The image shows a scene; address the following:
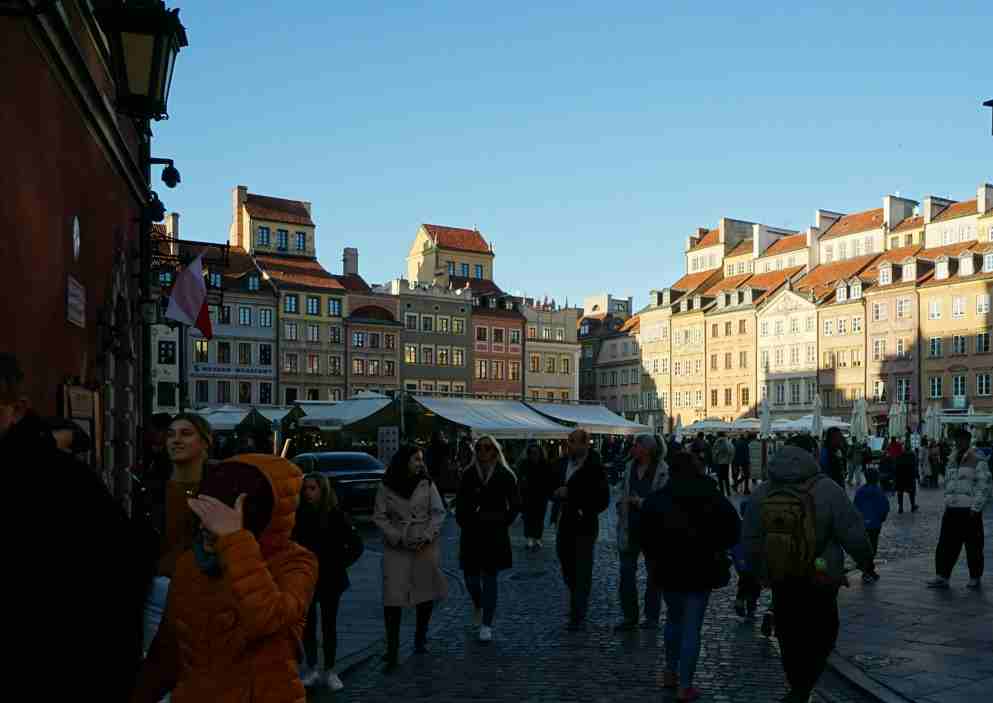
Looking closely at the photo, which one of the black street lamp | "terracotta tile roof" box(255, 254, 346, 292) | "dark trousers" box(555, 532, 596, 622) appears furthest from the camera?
"terracotta tile roof" box(255, 254, 346, 292)

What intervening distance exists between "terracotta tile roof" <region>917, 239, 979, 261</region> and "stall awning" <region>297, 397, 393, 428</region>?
5143 centimetres

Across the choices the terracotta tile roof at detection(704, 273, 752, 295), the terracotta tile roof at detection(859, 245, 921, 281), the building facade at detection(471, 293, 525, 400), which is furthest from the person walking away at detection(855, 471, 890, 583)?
the terracotta tile roof at detection(704, 273, 752, 295)

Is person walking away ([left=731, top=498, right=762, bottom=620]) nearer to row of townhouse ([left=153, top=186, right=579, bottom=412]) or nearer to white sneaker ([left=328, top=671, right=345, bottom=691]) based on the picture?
white sneaker ([left=328, top=671, right=345, bottom=691])

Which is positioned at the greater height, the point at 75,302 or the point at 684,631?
the point at 75,302

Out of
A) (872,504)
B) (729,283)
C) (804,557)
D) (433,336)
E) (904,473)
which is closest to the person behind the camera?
(804,557)

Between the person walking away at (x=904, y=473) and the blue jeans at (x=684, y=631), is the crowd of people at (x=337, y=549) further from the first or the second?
the person walking away at (x=904, y=473)

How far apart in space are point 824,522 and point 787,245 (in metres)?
87.9

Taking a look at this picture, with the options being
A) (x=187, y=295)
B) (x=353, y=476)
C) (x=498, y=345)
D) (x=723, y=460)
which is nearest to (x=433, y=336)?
(x=498, y=345)

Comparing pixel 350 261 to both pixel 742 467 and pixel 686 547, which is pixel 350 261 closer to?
pixel 742 467

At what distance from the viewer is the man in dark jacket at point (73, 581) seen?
2626 millimetres

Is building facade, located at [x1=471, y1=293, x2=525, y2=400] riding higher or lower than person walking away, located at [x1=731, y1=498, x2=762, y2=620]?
higher

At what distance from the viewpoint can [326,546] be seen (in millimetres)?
8539

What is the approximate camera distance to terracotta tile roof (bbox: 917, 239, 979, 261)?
75.8m

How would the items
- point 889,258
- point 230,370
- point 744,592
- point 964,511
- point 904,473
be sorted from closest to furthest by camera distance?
1. point 744,592
2. point 964,511
3. point 904,473
4. point 230,370
5. point 889,258
